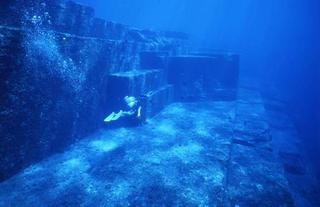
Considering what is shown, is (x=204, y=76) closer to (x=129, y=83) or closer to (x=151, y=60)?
(x=151, y=60)

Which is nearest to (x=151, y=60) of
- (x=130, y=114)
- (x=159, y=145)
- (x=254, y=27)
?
(x=130, y=114)

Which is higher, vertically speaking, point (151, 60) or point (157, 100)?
point (151, 60)

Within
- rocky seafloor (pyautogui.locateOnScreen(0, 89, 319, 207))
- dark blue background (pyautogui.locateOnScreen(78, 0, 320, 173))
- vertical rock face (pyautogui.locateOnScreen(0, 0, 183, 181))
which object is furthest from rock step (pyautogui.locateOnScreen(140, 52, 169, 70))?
dark blue background (pyautogui.locateOnScreen(78, 0, 320, 173))

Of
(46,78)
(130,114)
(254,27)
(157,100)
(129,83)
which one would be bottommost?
(130,114)

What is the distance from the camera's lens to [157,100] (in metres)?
5.98

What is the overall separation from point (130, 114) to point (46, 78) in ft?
6.28

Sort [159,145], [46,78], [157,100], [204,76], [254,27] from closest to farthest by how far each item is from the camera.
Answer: [46,78] < [159,145] < [157,100] < [204,76] < [254,27]

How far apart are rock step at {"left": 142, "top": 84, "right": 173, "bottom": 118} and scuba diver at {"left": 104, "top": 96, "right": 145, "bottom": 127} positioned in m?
0.24

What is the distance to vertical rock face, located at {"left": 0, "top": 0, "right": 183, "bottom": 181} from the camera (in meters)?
2.78

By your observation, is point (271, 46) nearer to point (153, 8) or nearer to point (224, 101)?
point (153, 8)

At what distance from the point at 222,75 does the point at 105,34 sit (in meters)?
3.87

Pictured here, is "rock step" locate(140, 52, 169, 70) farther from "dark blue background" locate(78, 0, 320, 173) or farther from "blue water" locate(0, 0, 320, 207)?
"dark blue background" locate(78, 0, 320, 173)

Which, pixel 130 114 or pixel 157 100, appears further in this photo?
pixel 157 100

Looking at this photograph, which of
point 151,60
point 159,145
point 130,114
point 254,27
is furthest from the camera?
point 254,27
